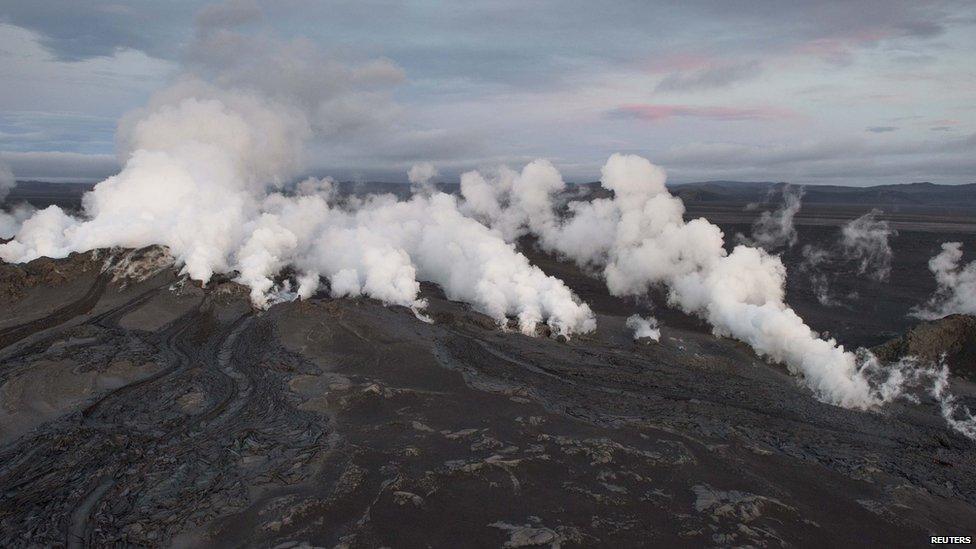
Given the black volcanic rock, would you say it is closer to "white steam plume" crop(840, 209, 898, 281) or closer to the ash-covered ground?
the ash-covered ground

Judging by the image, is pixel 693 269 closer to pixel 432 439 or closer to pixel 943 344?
pixel 943 344

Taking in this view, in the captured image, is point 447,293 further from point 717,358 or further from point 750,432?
point 750,432

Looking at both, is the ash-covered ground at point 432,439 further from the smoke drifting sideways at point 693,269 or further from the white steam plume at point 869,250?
the white steam plume at point 869,250

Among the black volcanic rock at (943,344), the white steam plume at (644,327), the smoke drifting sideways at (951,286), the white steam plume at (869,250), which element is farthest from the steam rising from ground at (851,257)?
the white steam plume at (644,327)

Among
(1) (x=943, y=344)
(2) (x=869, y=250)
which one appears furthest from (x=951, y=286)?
(1) (x=943, y=344)

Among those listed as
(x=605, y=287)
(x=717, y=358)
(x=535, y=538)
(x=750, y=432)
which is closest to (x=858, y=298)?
(x=605, y=287)

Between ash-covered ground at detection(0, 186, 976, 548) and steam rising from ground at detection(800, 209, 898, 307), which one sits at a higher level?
steam rising from ground at detection(800, 209, 898, 307)

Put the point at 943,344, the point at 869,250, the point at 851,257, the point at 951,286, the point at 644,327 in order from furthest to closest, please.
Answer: the point at 869,250 → the point at 851,257 → the point at 951,286 → the point at 644,327 → the point at 943,344

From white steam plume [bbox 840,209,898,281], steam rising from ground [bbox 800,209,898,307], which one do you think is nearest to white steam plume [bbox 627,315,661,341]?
steam rising from ground [bbox 800,209,898,307]
